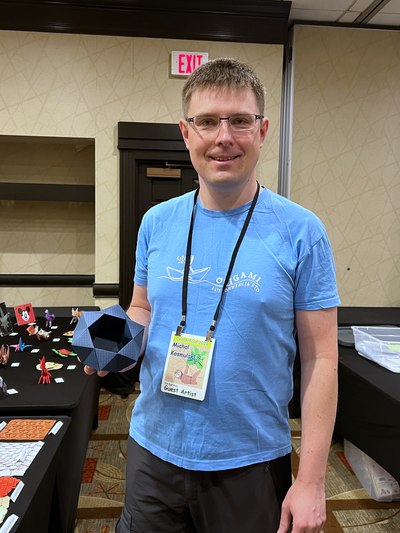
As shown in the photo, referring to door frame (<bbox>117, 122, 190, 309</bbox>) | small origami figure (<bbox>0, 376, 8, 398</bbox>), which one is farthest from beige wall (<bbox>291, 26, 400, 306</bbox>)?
small origami figure (<bbox>0, 376, 8, 398</bbox>)

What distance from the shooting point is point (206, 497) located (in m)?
0.96

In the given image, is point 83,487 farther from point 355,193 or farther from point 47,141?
point 355,193

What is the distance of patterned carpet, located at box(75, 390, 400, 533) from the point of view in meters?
2.04

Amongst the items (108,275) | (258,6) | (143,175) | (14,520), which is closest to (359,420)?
(14,520)

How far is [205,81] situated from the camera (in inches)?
37.3

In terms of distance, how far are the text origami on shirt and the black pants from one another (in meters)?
0.24

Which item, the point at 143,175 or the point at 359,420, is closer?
the point at 359,420

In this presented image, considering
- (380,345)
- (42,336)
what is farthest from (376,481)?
(42,336)

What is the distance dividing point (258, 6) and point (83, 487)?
148 inches

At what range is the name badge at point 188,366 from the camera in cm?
96

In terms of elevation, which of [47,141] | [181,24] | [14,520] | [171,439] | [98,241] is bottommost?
[14,520]

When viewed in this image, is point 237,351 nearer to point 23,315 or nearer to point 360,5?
point 23,315

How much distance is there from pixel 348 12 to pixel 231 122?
3524mm

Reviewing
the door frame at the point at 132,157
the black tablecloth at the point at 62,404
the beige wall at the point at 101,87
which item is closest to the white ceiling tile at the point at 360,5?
the beige wall at the point at 101,87
